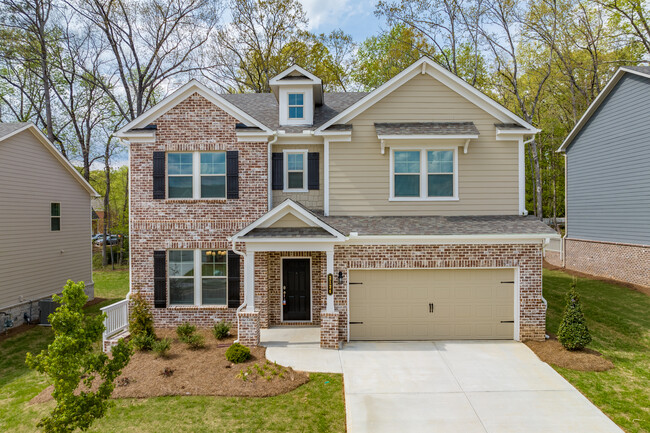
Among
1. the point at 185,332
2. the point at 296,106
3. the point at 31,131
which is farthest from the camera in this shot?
the point at 31,131

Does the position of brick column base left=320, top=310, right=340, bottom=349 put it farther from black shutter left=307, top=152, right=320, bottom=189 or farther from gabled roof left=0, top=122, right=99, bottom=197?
gabled roof left=0, top=122, right=99, bottom=197

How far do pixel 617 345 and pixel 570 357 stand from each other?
2.21 metres

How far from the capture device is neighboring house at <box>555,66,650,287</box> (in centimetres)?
1567

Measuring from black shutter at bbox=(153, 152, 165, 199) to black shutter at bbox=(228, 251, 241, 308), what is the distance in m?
3.01

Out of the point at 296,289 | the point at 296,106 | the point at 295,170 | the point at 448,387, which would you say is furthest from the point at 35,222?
the point at 448,387

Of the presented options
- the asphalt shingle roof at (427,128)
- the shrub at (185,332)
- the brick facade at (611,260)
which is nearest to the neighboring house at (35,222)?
the shrub at (185,332)

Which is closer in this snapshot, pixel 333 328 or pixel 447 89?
pixel 333 328

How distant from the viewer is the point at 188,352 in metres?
9.75

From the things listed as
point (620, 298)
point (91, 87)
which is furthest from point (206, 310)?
point (91, 87)

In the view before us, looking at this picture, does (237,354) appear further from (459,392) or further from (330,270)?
(459,392)

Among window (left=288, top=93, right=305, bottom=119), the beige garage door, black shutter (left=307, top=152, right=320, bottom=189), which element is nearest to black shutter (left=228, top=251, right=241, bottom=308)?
black shutter (left=307, top=152, right=320, bottom=189)

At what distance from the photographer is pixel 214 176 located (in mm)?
11820

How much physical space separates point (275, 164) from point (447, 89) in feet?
20.6

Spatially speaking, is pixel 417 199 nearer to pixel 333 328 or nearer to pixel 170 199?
pixel 333 328
